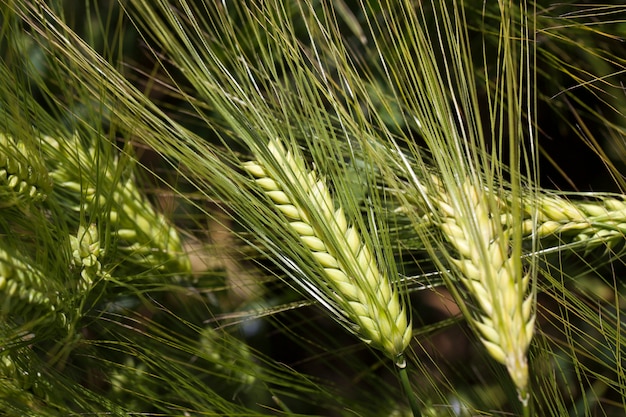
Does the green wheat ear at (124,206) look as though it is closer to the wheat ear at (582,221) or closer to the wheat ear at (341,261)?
the wheat ear at (341,261)

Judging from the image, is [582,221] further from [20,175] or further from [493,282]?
[20,175]

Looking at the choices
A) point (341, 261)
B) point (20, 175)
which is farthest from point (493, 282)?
point (20, 175)

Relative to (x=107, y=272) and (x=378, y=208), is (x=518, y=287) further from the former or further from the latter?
(x=107, y=272)

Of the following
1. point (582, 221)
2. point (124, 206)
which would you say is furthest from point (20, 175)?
point (582, 221)

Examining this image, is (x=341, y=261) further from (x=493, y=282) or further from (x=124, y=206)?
(x=124, y=206)

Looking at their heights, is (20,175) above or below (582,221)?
above

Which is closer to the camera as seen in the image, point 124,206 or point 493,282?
point 493,282

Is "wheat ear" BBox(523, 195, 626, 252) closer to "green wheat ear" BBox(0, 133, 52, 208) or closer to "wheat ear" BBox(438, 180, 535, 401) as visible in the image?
"wheat ear" BBox(438, 180, 535, 401)
